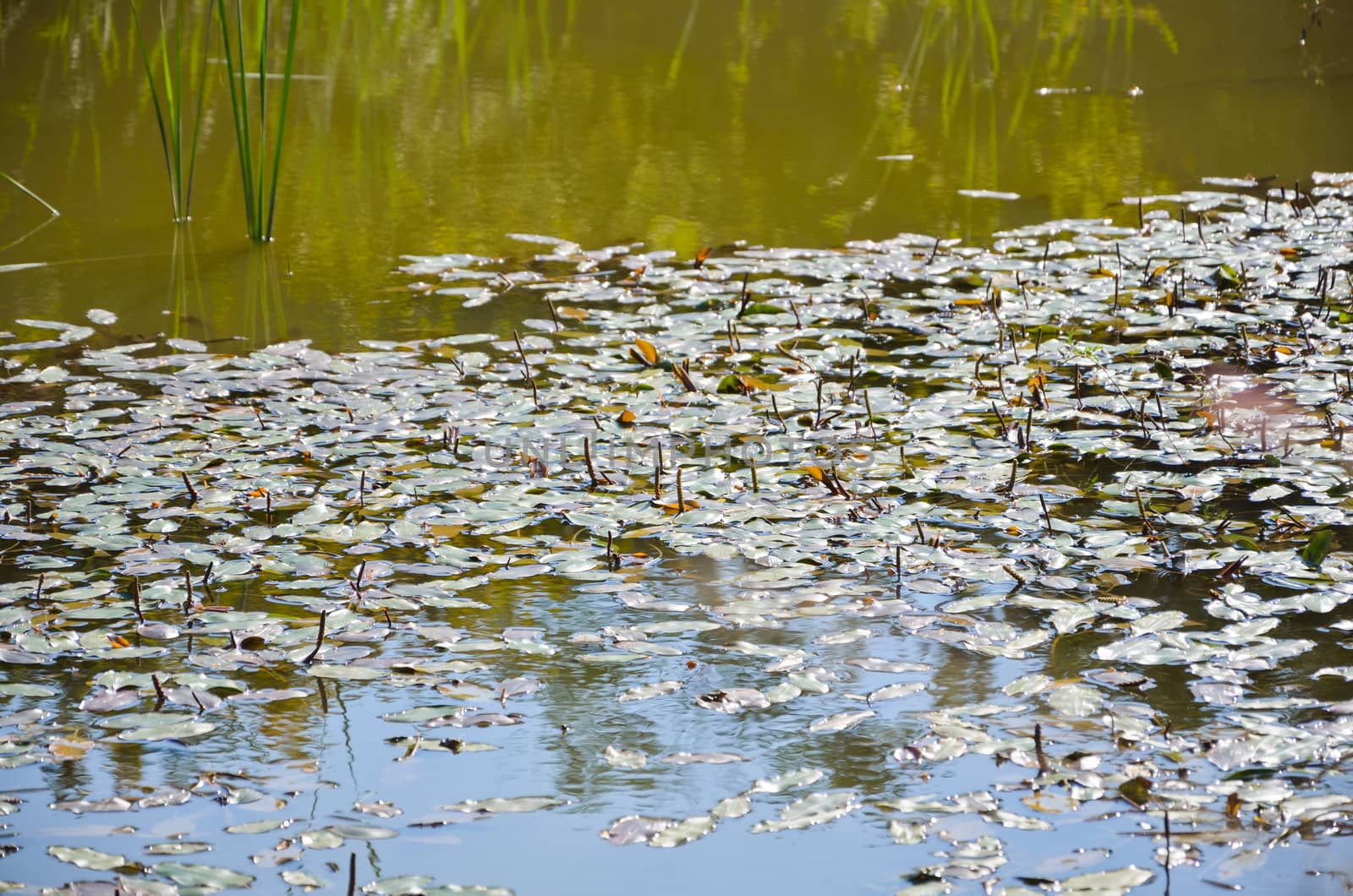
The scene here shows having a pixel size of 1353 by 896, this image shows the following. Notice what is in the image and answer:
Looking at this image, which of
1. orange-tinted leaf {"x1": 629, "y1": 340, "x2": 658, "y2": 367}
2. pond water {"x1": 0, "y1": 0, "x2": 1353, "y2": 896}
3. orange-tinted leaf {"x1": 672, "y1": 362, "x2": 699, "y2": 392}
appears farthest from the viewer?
orange-tinted leaf {"x1": 629, "y1": 340, "x2": 658, "y2": 367}

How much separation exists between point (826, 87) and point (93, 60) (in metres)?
3.58

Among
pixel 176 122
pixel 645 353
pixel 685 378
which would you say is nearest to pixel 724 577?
pixel 685 378

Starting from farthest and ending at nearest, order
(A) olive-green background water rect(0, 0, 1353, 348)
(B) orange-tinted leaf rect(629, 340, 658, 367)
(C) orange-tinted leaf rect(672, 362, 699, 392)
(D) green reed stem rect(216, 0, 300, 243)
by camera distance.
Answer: (A) olive-green background water rect(0, 0, 1353, 348)
(D) green reed stem rect(216, 0, 300, 243)
(B) orange-tinted leaf rect(629, 340, 658, 367)
(C) orange-tinted leaf rect(672, 362, 699, 392)

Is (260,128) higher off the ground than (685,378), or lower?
higher

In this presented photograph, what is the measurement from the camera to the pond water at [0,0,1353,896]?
5.71 feet

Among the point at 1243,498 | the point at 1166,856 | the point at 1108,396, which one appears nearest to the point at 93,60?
the point at 1108,396

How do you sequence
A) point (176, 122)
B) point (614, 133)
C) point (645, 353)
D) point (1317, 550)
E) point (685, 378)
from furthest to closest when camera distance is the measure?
point (614, 133)
point (176, 122)
point (645, 353)
point (685, 378)
point (1317, 550)

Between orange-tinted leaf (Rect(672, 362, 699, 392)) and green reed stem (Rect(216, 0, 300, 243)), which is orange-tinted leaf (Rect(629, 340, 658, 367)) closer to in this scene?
orange-tinted leaf (Rect(672, 362, 699, 392))

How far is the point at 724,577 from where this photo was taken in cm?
240

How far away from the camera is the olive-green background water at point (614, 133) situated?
4.36 meters

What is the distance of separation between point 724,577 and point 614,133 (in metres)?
3.85

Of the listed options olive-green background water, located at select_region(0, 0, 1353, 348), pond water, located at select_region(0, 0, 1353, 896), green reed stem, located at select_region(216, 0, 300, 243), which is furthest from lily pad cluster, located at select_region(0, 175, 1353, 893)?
green reed stem, located at select_region(216, 0, 300, 243)

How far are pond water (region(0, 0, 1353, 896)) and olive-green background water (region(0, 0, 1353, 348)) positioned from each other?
0.04 m

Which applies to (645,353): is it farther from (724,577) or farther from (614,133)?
(614,133)
